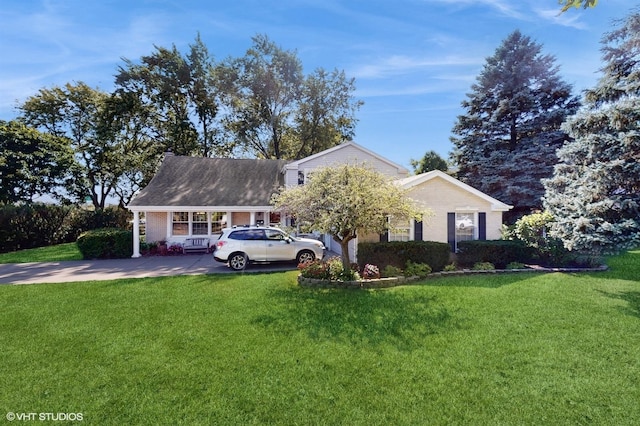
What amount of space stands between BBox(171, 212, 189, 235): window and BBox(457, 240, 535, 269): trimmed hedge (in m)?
15.2

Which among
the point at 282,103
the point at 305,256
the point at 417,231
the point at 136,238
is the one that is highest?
the point at 282,103

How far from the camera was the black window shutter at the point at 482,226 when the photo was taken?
13.2 m

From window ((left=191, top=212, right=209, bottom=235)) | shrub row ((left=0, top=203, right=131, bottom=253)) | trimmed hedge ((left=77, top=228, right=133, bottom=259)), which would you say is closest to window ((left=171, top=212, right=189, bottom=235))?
window ((left=191, top=212, right=209, bottom=235))

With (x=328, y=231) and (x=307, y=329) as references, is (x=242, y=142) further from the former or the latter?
(x=307, y=329)

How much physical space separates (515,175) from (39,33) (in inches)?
994

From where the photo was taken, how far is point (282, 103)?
98.0 ft

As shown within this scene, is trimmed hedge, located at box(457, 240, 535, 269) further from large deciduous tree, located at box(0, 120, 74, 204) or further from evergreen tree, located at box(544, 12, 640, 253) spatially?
large deciduous tree, located at box(0, 120, 74, 204)

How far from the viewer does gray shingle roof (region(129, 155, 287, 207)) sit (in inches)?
707

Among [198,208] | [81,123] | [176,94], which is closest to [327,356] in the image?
[198,208]

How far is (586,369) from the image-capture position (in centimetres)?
442

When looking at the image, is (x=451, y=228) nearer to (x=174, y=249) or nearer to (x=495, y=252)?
(x=495, y=252)

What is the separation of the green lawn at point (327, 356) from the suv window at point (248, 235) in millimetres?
3854

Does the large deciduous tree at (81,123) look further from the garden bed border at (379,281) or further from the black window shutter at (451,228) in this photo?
the black window shutter at (451,228)

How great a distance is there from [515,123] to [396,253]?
1774cm
